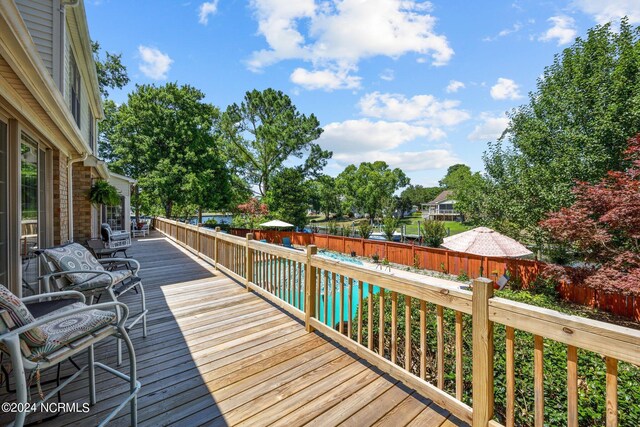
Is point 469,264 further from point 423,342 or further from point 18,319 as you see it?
point 18,319

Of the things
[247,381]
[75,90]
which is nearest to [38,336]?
[247,381]

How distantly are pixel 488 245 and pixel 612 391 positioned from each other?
306 inches

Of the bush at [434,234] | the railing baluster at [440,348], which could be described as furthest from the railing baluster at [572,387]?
the bush at [434,234]

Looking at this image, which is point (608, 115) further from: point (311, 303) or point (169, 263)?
point (169, 263)

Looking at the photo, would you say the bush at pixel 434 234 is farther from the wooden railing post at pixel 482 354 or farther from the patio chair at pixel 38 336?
the patio chair at pixel 38 336

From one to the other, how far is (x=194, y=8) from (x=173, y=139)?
11.5 m

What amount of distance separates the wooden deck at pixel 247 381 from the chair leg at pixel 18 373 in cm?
76

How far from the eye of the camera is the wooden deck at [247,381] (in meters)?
1.89

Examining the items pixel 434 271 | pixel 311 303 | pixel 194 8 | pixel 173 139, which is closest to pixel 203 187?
pixel 173 139

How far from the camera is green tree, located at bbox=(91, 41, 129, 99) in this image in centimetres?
1673

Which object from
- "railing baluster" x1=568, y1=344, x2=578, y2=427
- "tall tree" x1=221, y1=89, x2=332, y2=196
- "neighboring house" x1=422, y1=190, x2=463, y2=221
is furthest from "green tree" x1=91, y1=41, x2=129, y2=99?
"neighboring house" x1=422, y1=190, x2=463, y2=221

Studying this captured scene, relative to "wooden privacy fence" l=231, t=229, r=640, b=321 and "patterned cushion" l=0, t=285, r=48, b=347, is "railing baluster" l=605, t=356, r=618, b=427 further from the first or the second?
"wooden privacy fence" l=231, t=229, r=640, b=321

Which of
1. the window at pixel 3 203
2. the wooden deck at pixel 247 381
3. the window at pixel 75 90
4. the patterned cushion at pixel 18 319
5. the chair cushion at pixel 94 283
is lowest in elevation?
the wooden deck at pixel 247 381

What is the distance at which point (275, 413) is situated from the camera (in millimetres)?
1930
